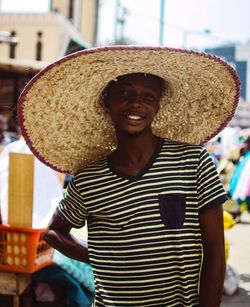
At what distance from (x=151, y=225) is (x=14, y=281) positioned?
176 cm

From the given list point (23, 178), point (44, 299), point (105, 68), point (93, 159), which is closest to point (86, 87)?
point (105, 68)

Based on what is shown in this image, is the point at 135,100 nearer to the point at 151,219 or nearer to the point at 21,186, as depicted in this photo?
the point at 151,219

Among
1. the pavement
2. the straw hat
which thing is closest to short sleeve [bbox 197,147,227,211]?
the straw hat

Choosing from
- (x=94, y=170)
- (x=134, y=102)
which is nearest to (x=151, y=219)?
(x=94, y=170)

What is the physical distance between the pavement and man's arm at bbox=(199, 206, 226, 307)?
2.77 m

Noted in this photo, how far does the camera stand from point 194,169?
1.65 meters

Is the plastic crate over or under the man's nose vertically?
under

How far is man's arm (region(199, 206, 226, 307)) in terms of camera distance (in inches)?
63.4

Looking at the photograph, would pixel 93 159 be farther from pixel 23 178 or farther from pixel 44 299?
pixel 44 299

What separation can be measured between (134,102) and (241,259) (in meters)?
4.44

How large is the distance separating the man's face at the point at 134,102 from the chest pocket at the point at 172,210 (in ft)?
0.83

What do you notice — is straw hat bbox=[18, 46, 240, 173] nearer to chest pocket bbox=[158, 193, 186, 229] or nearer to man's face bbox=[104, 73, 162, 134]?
man's face bbox=[104, 73, 162, 134]

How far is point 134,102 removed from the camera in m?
1.70

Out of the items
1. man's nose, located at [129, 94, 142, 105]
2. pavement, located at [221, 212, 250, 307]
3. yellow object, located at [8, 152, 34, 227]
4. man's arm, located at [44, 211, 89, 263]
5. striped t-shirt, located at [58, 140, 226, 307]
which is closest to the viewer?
striped t-shirt, located at [58, 140, 226, 307]
